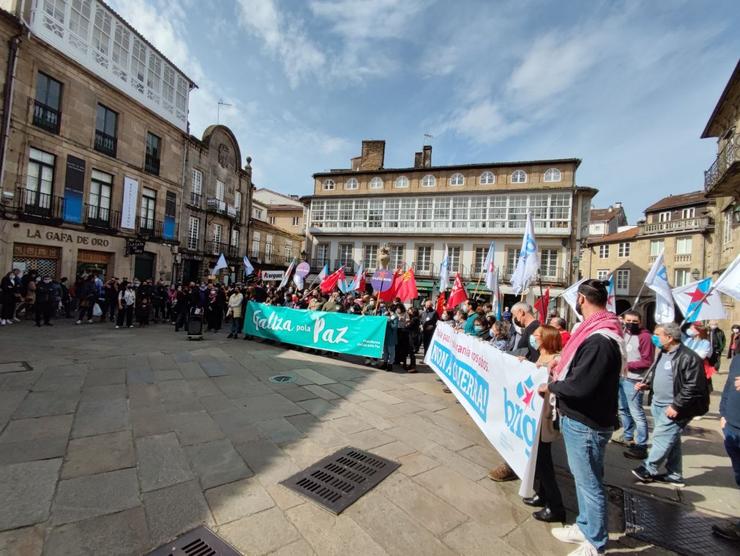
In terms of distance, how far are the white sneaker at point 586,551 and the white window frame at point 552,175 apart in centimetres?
3019

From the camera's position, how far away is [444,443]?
4555 mm

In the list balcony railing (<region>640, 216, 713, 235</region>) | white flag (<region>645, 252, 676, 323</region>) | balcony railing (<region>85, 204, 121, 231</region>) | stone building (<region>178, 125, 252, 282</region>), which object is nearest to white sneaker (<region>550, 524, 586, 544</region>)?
white flag (<region>645, 252, 676, 323</region>)

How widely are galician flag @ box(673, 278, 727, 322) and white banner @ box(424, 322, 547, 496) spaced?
16.8 feet

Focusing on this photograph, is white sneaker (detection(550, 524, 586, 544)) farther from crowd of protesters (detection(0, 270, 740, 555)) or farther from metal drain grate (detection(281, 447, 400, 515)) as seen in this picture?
metal drain grate (detection(281, 447, 400, 515))

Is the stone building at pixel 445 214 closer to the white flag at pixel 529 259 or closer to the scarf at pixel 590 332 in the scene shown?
the white flag at pixel 529 259

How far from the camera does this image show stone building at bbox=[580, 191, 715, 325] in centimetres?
2889

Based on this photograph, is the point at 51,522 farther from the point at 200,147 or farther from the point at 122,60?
the point at 200,147

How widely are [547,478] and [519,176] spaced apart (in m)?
30.0

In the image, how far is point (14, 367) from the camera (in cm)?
655

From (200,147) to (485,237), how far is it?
73.8ft

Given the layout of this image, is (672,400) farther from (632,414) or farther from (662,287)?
(662,287)

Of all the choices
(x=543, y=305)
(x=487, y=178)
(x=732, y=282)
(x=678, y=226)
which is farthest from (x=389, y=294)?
(x=678, y=226)

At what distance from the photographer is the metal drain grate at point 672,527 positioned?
2.92 m

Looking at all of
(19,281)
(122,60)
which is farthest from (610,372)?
(122,60)
